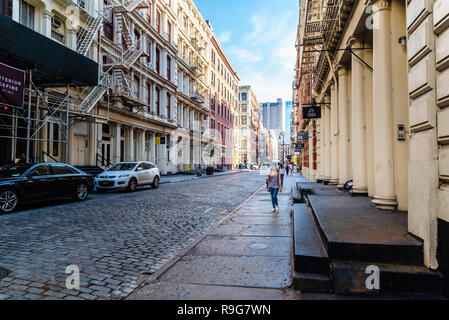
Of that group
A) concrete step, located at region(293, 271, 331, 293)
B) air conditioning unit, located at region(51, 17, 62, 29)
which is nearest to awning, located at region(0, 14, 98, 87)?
air conditioning unit, located at region(51, 17, 62, 29)

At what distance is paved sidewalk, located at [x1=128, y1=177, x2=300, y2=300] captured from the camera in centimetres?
344

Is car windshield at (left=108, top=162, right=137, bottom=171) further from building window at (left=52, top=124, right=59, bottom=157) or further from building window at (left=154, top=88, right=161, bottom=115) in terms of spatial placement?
building window at (left=154, top=88, right=161, bottom=115)

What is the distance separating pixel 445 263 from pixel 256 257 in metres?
2.58

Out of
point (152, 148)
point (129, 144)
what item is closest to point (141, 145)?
point (129, 144)

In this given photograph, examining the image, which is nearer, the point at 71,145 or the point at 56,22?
the point at 56,22

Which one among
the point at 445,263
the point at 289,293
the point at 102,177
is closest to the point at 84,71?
the point at 102,177

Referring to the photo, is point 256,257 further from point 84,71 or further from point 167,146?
point 167,146

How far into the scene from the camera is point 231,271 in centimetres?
416

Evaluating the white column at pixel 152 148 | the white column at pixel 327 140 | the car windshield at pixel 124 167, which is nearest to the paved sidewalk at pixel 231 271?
the white column at pixel 327 140

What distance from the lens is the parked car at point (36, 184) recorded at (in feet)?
29.6

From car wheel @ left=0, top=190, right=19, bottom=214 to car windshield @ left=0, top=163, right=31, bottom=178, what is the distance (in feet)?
2.30

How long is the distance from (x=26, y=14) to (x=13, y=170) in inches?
436

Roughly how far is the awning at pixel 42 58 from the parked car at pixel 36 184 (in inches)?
195

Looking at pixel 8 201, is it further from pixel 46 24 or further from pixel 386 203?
pixel 46 24
